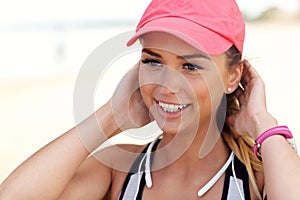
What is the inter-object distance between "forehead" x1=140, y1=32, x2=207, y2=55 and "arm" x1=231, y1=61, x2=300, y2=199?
0.82ft

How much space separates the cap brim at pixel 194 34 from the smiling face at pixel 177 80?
1.1 inches

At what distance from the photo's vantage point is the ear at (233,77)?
1823mm

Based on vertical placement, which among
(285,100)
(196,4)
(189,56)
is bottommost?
(285,100)

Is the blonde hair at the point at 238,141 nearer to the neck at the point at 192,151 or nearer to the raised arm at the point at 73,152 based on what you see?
the neck at the point at 192,151

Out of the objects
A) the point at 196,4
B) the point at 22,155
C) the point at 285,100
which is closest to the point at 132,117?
the point at 196,4

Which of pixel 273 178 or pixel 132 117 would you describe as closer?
pixel 273 178

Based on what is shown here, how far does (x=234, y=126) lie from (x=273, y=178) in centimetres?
30

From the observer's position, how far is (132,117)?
194 centimetres

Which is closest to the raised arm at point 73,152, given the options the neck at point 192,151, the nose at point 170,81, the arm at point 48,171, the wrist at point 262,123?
the arm at point 48,171

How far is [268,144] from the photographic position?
168cm

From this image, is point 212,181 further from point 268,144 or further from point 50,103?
point 50,103

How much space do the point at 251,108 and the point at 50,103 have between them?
781 centimetres

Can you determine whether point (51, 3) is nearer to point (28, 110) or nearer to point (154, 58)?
point (28, 110)

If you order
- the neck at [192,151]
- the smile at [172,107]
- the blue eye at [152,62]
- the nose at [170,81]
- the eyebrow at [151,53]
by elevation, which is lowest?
the neck at [192,151]
